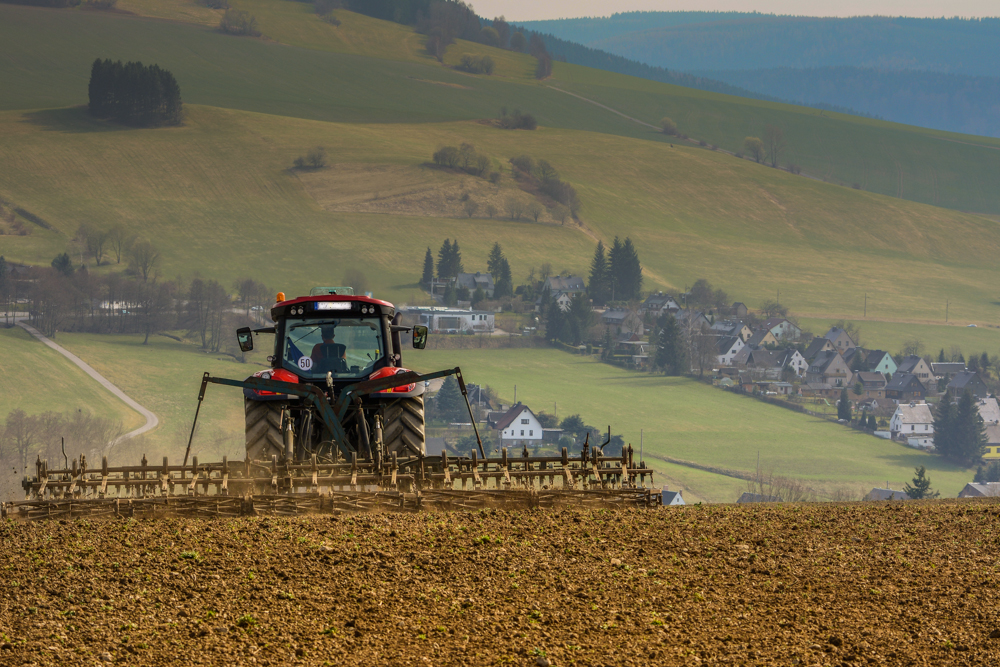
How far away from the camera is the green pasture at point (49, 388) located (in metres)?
78.2

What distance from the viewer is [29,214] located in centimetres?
11431

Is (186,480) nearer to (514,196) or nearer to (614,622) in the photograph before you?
(614,622)

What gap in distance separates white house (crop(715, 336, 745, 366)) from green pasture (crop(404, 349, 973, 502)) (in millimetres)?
14036

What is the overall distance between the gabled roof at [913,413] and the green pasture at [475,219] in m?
20.5

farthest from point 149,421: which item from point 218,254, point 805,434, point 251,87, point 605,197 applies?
point 251,87

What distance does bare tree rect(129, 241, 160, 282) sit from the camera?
11119cm

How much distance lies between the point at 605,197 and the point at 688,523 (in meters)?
141

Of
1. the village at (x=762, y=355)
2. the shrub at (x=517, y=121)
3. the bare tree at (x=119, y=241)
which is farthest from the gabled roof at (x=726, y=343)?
the bare tree at (x=119, y=241)

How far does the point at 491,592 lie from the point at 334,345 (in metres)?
6.41

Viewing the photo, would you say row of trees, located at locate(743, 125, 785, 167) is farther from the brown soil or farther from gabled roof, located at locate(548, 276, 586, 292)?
the brown soil

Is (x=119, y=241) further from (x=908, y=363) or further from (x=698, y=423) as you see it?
(x=908, y=363)

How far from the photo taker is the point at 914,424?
107 metres

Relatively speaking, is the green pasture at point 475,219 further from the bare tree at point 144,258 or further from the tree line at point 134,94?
the tree line at point 134,94

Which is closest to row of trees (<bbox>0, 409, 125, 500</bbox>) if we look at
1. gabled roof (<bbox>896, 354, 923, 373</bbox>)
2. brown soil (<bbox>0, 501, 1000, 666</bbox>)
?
brown soil (<bbox>0, 501, 1000, 666</bbox>)
